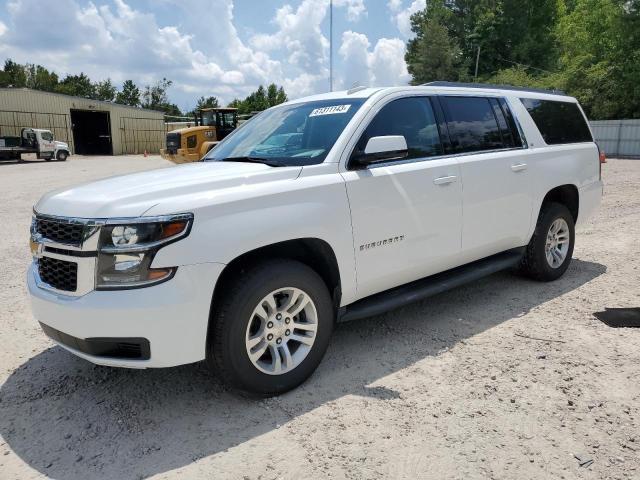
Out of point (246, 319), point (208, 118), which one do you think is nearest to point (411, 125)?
point (246, 319)

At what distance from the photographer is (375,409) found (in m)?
3.12

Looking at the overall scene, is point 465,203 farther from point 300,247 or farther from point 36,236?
point 36,236

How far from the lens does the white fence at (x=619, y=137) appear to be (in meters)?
29.4

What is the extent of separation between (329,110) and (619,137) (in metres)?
32.0

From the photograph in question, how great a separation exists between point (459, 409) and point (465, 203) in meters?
1.76

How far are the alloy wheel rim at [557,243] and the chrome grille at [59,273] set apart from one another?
14.6ft

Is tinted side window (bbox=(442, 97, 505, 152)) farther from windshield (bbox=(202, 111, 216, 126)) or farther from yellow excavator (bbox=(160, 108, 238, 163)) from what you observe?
windshield (bbox=(202, 111, 216, 126))

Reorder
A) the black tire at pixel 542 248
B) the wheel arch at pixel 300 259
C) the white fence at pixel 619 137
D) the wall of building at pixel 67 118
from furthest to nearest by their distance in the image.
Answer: the wall of building at pixel 67 118 → the white fence at pixel 619 137 → the black tire at pixel 542 248 → the wheel arch at pixel 300 259

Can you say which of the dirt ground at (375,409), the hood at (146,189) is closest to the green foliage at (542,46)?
the dirt ground at (375,409)

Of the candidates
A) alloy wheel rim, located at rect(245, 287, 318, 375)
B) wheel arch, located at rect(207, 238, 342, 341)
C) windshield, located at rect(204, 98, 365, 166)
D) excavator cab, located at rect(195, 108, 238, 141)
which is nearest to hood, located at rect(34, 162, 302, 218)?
windshield, located at rect(204, 98, 365, 166)

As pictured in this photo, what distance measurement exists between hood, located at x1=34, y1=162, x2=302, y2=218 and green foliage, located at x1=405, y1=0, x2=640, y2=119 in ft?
117

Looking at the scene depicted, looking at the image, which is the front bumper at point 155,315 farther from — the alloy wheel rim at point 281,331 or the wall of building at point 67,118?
the wall of building at point 67,118

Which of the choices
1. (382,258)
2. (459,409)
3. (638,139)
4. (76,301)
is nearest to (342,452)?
(459,409)

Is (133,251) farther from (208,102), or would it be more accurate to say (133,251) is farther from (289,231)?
(208,102)
